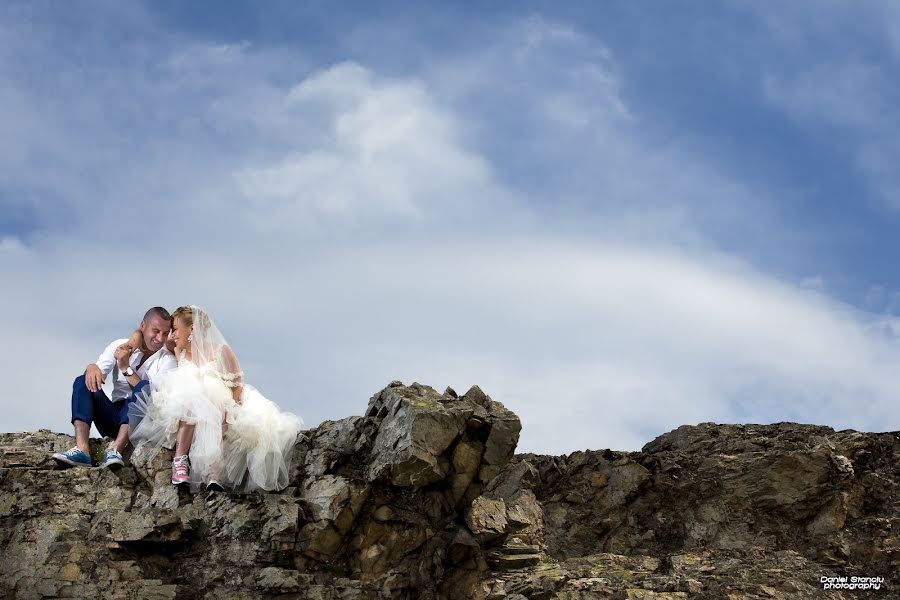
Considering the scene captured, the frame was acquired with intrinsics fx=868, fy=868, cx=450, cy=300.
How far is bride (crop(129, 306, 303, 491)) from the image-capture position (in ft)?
48.5

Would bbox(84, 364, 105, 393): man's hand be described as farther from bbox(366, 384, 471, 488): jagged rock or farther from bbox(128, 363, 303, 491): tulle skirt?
bbox(366, 384, 471, 488): jagged rock

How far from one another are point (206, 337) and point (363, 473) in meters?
3.69

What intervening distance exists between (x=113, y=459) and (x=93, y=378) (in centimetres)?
159

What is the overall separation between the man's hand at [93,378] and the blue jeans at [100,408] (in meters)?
0.13

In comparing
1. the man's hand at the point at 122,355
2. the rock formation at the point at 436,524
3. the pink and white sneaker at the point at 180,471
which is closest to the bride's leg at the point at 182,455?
the pink and white sneaker at the point at 180,471

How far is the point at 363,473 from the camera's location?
15.1 meters

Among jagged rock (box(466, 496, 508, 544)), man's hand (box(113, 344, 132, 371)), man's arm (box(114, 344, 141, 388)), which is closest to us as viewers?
jagged rock (box(466, 496, 508, 544))

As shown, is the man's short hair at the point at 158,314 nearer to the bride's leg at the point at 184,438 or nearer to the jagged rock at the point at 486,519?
the bride's leg at the point at 184,438

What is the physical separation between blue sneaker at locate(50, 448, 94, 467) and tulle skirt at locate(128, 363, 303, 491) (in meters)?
0.88

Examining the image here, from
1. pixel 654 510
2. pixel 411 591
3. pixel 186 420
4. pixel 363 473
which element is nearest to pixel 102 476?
pixel 186 420

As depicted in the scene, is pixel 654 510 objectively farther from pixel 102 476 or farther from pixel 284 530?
pixel 102 476

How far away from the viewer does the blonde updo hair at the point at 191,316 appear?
15.4 metres

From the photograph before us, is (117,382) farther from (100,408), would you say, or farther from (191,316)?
(191,316)

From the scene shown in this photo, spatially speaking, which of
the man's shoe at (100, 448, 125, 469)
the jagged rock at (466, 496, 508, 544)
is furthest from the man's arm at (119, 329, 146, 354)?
the jagged rock at (466, 496, 508, 544)
